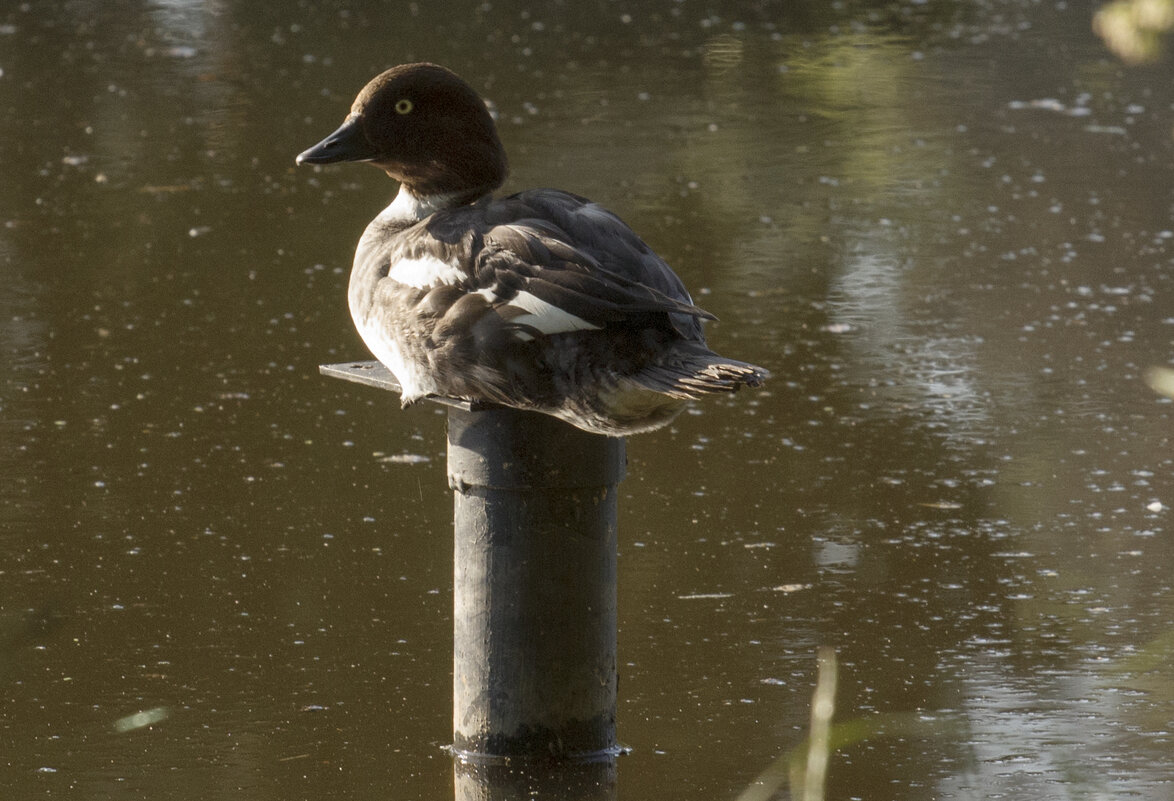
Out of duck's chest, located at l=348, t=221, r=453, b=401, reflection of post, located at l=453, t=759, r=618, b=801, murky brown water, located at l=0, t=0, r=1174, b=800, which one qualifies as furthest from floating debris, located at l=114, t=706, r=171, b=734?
duck's chest, located at l=348, t=221, r=453, b=401

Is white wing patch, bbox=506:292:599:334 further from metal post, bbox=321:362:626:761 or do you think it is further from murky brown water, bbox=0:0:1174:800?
murky brown water, bbox=0:0:1174:800

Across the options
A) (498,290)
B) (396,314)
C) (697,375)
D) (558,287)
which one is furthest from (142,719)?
(697,375)

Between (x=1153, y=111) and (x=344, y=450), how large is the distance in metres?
6.79

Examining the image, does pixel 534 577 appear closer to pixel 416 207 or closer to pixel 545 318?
pixel 545 318

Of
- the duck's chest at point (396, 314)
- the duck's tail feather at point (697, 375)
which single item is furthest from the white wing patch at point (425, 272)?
the duck's tail feather at point (697, 375)

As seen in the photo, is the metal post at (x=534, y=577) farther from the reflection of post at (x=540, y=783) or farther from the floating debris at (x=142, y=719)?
the floating debris at (x=142, y=719)

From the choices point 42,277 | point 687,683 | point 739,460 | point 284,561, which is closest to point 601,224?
point 687,683

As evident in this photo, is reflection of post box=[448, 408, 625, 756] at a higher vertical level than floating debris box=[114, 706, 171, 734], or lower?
higher

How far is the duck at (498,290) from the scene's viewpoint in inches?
116

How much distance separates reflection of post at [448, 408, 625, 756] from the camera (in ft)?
10.5

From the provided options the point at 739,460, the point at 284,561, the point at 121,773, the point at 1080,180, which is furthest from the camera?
the point at 1080,180

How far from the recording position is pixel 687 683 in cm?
397

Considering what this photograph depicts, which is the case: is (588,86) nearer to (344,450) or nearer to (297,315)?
(297,315)

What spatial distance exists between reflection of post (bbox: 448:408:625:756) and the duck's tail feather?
344mm
